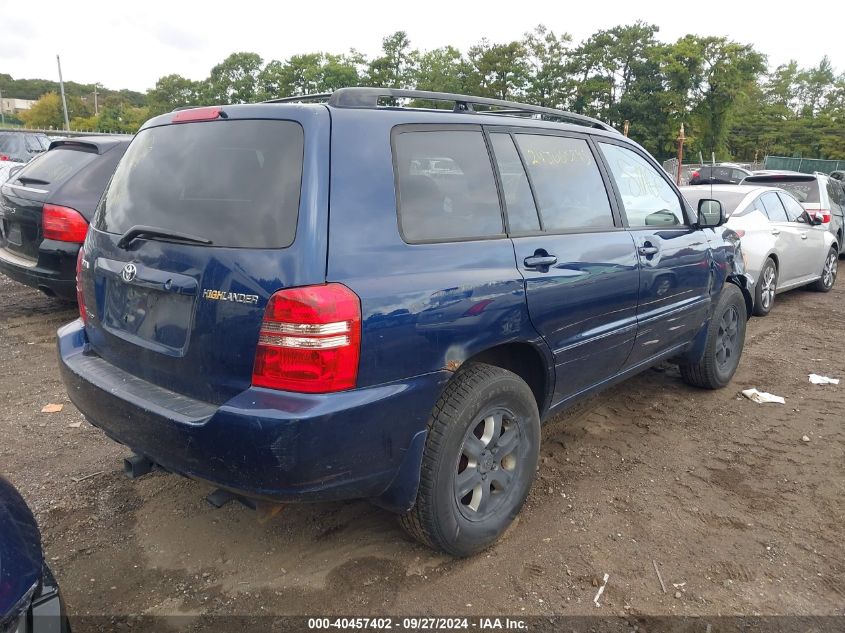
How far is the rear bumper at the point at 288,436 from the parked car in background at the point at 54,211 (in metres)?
3.28

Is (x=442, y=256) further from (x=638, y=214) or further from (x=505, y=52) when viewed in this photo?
(x=505, y=52)

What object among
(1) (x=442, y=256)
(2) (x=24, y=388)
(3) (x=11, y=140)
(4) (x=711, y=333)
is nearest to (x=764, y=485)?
(4) (x=711, y=333)

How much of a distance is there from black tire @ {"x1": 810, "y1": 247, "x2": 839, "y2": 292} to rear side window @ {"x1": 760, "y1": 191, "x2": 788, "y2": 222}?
5.57 ft

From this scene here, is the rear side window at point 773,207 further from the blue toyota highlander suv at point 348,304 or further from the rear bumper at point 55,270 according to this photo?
the rear bumper at point 55,270

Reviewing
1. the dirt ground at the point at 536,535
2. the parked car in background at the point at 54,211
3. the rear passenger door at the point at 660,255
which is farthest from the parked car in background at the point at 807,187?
the parked car in background at the point at 54,211

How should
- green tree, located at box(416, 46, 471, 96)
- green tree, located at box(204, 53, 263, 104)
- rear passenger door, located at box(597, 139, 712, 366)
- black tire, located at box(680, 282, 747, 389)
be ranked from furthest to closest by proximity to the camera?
green tree, located at box(204, 53, 263, 104) < green tree, located at box(416, 46, 471, 96) < black tire, located at box(680, 282, 747, 389) < rear passenger door, located at box(597, 139, 712, 366)

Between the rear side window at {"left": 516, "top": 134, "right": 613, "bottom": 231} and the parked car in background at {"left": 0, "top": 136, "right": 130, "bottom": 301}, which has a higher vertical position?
the rear side window at {"left": 516, "top": 134, "right": 613, "bottom": 231}

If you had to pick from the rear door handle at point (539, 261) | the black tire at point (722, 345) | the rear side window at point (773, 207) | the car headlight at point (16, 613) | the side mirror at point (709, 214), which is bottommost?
the black tire at point (722, 345)

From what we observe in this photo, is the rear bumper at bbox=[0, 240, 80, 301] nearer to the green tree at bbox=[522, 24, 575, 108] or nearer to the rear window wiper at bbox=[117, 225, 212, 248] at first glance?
the rear window wiper at bbox=[117, 225, 212, 248]

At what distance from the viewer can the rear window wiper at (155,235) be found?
231cm

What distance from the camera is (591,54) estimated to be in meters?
57.2

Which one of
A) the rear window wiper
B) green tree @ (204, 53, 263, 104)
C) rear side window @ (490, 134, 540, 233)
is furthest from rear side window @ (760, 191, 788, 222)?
green tree @ (204, 53, 263, 104)

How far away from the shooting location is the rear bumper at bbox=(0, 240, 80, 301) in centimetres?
525

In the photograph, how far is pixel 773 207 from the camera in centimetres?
776
